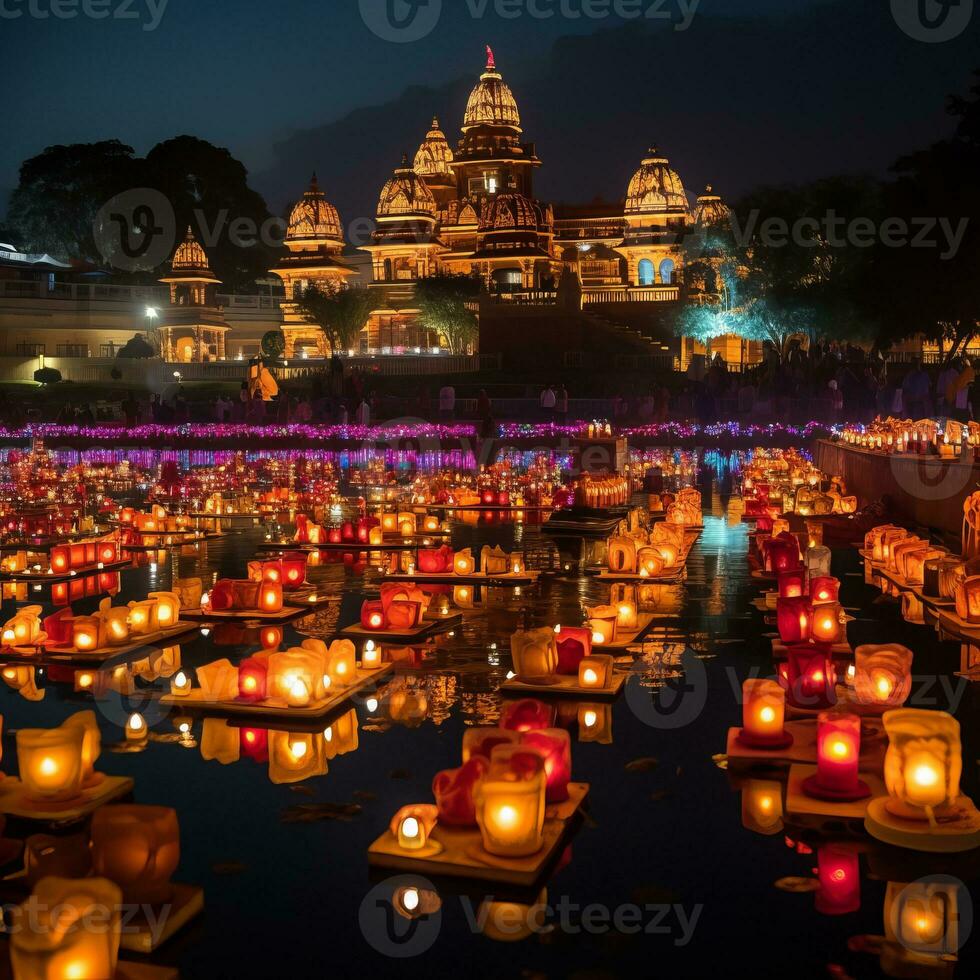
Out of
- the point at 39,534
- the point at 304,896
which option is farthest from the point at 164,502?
the point at 304,896

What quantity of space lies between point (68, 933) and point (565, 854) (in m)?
2.44

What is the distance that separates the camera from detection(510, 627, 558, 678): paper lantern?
9.02 meters

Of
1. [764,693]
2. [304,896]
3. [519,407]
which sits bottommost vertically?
[304,896]

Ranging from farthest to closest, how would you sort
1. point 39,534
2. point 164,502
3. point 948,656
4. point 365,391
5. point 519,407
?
point 365,391 < point 519,407 < point 164,502 < point 39,534 < point 948,656

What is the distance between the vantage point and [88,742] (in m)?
6.68

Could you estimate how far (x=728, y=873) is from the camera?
19.5ft

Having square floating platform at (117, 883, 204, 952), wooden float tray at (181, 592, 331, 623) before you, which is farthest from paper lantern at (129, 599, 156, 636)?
square floating platform at (117, 883, 204, 952)

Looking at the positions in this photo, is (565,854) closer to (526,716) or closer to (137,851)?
(526,716)

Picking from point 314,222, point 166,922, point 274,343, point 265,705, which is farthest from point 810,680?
point 314,222

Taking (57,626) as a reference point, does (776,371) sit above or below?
above

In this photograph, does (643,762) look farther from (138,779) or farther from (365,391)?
(365,391)

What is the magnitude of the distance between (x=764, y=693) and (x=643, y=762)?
0.81m

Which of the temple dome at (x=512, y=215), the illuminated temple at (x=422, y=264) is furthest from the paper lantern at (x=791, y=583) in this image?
the temple dome at (x=512, y=215)

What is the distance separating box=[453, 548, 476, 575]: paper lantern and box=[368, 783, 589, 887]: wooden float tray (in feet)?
24.1
